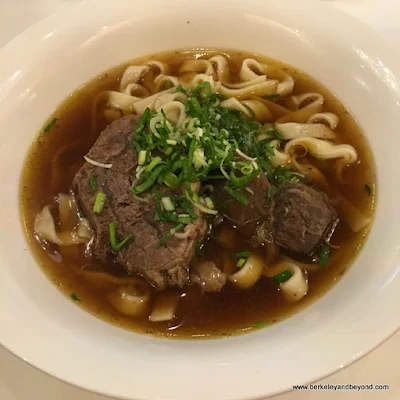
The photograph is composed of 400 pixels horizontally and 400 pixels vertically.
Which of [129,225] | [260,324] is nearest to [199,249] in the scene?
[129,225]

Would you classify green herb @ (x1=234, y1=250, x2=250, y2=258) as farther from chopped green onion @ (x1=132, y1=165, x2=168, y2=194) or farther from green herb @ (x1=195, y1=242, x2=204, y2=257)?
chopped green onion @ (x1=132, y1=165, x2=168, y2=194)

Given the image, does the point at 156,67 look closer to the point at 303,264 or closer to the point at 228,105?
the point at 228,105

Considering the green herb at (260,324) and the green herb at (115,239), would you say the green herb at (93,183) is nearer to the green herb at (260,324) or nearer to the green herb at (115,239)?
the green herb at (115,239)

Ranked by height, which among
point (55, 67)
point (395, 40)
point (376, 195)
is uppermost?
point (395, 40)

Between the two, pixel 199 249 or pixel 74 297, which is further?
pixel 199 249

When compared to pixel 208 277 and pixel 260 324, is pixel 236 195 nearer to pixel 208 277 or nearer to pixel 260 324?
pixel 208 277

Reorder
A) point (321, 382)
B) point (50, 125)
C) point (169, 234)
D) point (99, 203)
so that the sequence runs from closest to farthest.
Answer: point (321, 382)
point (169, 234)
point (99, 203)
point (50, 125)

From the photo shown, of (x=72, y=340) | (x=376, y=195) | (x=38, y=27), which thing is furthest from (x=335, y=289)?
(x=38, y=27)

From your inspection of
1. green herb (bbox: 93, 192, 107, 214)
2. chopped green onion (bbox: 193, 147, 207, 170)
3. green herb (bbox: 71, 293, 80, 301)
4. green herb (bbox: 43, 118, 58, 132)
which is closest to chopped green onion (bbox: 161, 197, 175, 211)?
chopped green onion (bbox: 193, 147, 207, 170)
